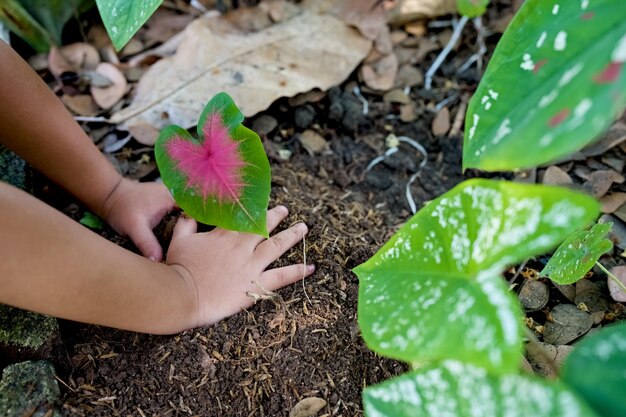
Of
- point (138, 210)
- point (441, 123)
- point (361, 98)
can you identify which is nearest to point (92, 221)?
point (138, 210)

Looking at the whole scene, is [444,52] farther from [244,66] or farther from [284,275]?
[284,275]

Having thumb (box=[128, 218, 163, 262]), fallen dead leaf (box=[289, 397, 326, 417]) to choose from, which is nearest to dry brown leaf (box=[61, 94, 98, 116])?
thumb (box=[128, 218, 163, 262])

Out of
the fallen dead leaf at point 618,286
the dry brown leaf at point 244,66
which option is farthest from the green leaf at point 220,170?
the fallen dead leaf at point 618,286

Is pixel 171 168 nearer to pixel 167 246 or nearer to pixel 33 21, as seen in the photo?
pixel 167 246

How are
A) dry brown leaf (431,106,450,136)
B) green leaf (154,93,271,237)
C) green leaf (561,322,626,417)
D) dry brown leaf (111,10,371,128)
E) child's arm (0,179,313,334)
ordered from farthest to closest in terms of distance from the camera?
dry brown leaf (431,106,450,136) < dry brown leaf (111,10,371,128) < green leaf (154,93,271,237) < child's arm (0,179,313,334) < green leaf (561,322,626,417)

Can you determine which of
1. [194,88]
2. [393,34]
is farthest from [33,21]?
[393,34]

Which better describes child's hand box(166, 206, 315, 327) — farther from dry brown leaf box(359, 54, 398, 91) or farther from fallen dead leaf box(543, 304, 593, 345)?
dry brown leaf box(359, 54, 398, 91)
